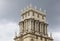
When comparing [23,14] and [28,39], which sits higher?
[23,14]

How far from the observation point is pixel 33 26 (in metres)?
68.1

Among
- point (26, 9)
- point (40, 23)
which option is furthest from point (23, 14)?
point (40, 23)

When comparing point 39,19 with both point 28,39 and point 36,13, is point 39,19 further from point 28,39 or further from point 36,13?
point 28,39

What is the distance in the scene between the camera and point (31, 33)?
66.1 meters

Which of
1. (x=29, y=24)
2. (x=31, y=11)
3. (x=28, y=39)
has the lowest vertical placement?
(x=28, y=39)

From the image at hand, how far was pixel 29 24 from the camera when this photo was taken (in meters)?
68.1

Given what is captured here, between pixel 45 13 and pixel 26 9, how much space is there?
632 centimetres

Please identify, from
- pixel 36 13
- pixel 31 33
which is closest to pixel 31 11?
pixel 36 13

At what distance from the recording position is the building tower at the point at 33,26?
66.8 m

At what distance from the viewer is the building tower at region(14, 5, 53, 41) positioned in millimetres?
66812

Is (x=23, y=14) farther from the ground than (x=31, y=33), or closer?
farther from the ground

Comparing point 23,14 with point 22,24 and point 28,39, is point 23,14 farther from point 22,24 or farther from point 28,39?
point 28,39

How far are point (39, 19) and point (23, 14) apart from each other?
18.4ft

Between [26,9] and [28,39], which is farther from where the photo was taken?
[26,9]
